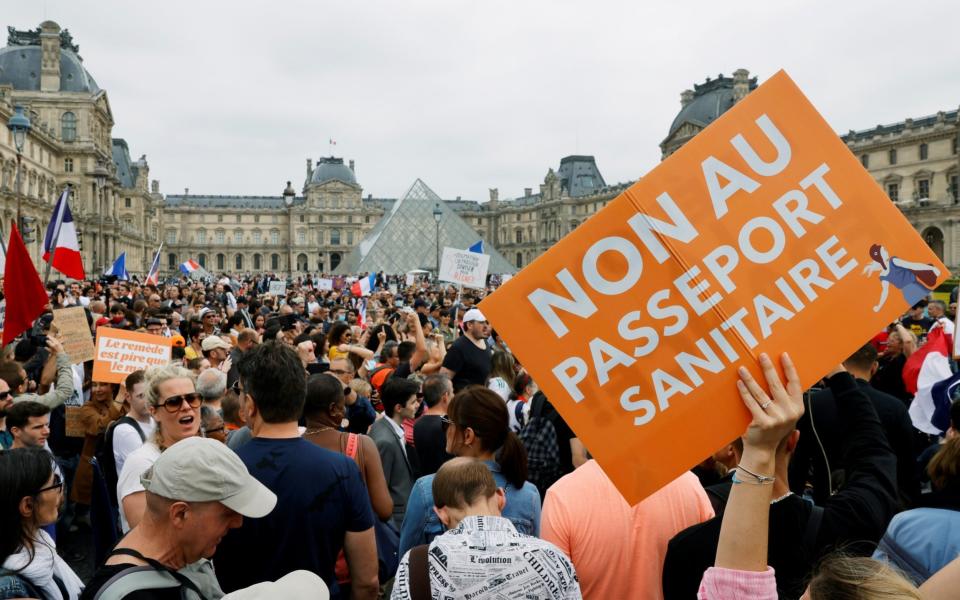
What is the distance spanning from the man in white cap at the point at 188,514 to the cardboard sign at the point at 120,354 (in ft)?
10.0

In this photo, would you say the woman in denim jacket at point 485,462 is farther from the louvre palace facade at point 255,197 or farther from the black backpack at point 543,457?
the louvre palace facade at point 255,197

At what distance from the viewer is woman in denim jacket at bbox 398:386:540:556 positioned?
8.48ft

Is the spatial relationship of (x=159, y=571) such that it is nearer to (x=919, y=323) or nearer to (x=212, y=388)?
(x=212, y=388)

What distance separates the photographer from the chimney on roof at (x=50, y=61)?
151 ft

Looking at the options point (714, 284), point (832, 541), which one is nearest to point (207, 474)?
point (714, 284)

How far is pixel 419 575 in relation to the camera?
172 cm

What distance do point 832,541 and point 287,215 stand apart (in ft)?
314

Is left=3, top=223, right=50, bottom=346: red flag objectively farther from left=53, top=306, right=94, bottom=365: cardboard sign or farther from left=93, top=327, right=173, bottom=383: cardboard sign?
left=93, top=327, right=173, bottom=383: cardboard sign

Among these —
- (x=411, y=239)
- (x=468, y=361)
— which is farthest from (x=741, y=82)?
(x=468, y=361)

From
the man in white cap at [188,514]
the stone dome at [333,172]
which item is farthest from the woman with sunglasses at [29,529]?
the stone dome at [333,172]

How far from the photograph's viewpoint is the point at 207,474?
5.67ft

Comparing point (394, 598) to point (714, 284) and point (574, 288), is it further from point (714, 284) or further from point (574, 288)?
point (714, 284)

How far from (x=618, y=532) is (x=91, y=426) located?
363cm

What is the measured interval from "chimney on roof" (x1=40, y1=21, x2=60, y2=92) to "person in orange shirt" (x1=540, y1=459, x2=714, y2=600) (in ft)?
179
